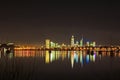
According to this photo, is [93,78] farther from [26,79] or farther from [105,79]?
[26,79]

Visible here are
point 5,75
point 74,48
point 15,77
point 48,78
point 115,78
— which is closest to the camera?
point 15,77

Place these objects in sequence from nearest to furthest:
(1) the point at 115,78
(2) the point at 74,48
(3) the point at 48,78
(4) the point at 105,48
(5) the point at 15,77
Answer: (5) the point at 15,77
(1) the point at 115,78
(3) the point at 48,78
(4) the point at 105,48
(2) the point at 74,48

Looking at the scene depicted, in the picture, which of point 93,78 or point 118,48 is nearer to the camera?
point 93,78

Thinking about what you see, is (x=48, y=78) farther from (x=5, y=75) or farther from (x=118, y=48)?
(x=118, y=48)

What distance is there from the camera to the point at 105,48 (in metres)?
131

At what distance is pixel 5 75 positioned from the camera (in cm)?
1526

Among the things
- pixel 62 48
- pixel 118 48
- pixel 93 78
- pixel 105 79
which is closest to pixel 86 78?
pixel 93 78

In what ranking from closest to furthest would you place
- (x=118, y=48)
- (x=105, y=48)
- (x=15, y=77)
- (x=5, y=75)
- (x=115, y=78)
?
(x=15, y=77) < (x=5, y=75) < (x=115, y=78) < (x=118, y=48) < (x=105, y=48)

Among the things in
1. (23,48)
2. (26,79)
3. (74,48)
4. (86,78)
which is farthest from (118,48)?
(26,79)

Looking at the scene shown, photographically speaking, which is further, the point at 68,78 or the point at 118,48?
the point at 118,48

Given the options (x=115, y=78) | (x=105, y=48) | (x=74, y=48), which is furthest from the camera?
(x=74, y=48)

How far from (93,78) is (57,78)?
2.72 m

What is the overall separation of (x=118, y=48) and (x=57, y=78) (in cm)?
9256

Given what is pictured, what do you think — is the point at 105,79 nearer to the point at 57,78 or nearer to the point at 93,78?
the point at 93,78
